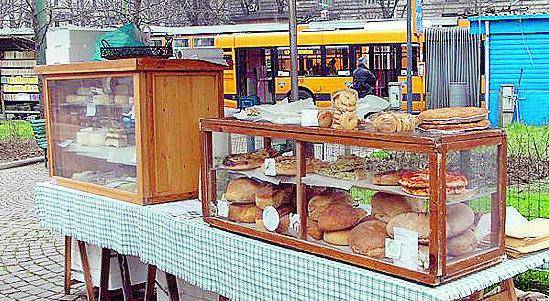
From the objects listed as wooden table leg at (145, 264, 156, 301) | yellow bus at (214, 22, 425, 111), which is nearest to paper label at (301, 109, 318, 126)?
wooden table leg at (145, 264, 156, 301)

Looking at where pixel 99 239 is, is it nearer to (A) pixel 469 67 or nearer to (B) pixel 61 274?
(B) pixel 61 274

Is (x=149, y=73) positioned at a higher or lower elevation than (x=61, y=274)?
higher

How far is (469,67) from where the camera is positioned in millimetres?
17609

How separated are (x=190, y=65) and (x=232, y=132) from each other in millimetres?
801

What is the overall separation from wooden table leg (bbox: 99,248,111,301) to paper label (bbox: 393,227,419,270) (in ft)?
7.62

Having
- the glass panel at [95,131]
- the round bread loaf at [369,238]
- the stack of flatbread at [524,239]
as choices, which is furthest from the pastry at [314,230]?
the glass panel at [95,131]

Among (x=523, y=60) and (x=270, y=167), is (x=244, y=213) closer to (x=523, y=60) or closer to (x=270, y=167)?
(x=270, y=167)

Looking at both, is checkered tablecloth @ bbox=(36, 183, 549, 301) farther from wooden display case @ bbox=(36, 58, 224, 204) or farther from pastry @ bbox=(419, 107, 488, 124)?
pastry @ bbox=(419, 107, 488, 124)

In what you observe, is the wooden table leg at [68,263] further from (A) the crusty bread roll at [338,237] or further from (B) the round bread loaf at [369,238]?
(B) the round bread loaf at [369,238]

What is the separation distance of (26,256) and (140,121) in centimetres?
313

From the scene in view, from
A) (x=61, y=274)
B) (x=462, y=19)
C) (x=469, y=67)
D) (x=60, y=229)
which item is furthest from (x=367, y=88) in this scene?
(x=60, y=229)

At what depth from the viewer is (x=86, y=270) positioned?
4.66 meters

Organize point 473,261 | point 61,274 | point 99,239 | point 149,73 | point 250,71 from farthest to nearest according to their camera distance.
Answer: point 250,71, point 61,274, point 99,239, point 149,73, point 473,261

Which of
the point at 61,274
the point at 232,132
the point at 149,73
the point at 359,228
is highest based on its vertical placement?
the point at 149,73
